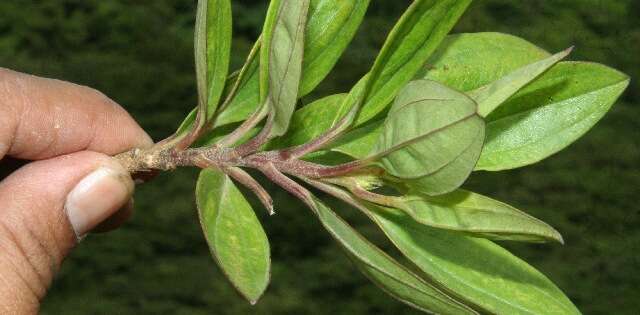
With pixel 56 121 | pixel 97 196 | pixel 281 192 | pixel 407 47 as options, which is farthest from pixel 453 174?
pixel 281 192

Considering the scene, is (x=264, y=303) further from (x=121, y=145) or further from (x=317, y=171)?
(x=317, y=171)

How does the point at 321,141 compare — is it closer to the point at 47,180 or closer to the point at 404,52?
the point at 404,52

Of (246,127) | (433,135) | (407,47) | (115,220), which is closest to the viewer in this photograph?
(433,135)

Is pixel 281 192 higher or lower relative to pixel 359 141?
lower

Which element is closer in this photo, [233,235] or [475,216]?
[475,216]

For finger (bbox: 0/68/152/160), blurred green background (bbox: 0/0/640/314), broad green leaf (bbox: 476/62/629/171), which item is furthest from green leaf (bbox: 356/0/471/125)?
blurred green background (bbox: 0/0/640/314)

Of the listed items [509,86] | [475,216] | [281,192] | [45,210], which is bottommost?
[281,192]
